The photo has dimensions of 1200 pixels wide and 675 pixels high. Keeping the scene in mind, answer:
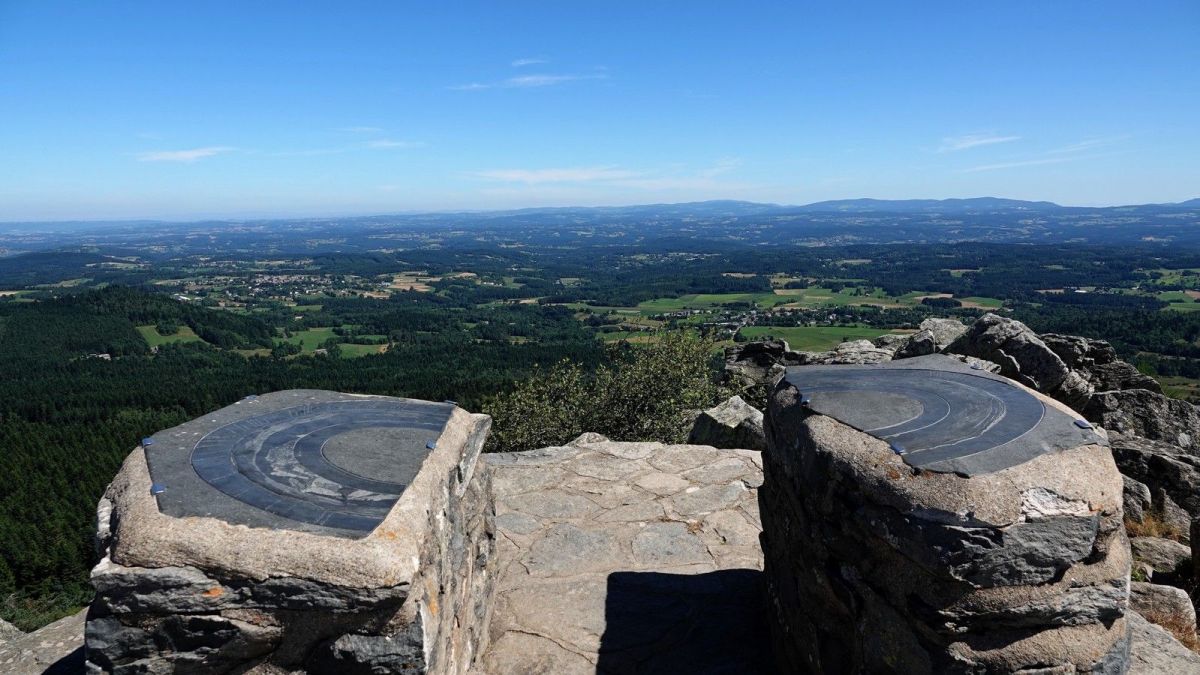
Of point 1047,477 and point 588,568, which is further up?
point 1047,477

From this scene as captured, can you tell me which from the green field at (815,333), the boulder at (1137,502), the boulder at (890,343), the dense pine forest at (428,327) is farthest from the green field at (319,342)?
the boulder at (1137,502)

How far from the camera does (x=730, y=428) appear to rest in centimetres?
983

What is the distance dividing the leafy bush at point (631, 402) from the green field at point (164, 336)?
88.9 meters

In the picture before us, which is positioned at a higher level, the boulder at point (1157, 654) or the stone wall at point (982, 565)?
the stone wall at point (982, 565)

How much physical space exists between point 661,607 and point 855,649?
2014 millimetres

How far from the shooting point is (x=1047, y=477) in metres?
3.47

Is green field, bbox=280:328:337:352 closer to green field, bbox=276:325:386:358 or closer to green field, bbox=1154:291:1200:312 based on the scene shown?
green field, bbox=276:325:386:358

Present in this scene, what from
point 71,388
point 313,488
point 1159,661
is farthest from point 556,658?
point 71,388

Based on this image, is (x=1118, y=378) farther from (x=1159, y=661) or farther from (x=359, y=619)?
(x=359, y=619)

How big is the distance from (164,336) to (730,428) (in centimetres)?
9950

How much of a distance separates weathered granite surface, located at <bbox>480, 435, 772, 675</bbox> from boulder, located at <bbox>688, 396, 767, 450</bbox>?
3.06ft

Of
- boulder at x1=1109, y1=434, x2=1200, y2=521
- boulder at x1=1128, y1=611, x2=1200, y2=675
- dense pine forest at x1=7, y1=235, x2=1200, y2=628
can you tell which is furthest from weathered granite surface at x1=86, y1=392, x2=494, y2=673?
dense pine forest at x1=7, y1=235, x2=1200, y2=628

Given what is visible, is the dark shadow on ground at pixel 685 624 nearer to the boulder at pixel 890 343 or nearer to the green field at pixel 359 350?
the boulder at pixel 890 343

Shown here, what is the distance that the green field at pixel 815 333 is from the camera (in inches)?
2308
